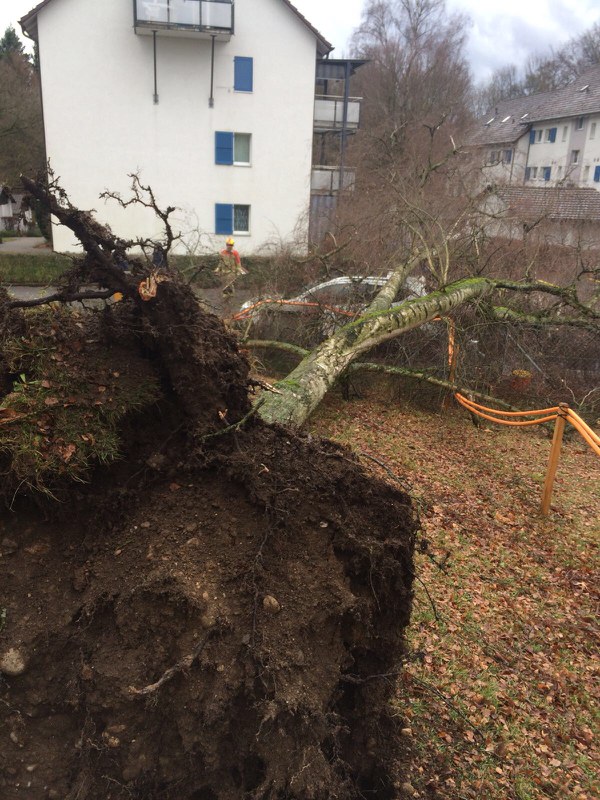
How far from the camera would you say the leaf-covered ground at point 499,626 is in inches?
136

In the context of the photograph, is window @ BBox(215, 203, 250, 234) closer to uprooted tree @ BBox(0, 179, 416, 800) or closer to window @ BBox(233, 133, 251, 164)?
window @ BBox(233, 133, 251, 164)

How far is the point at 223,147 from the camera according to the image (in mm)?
22875

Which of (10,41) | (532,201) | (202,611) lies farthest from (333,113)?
(10,41)

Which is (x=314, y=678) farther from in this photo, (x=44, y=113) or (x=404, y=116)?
(x=404, y=116)

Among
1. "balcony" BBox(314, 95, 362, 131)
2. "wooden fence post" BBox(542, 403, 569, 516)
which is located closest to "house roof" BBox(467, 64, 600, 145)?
"balcony" BBox(314, 95, 362, 131)

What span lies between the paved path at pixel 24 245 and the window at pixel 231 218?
23.1ft

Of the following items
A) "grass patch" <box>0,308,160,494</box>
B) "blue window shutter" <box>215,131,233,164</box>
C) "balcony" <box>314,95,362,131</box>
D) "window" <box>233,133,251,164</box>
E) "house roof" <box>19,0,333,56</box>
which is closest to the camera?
"grass patch" <box>0,308,160,494</box>

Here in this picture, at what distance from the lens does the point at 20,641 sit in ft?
8.13

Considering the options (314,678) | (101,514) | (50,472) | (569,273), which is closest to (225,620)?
(314,678)

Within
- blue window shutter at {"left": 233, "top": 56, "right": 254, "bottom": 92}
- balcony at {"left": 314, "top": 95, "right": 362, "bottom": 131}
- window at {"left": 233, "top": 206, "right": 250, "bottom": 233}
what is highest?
blue window shutter at {"left": 233, "top": 56, "right": 254, "bottom": 92}

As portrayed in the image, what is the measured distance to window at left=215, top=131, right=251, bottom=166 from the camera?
22.8 m

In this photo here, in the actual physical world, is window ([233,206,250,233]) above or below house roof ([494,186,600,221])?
below

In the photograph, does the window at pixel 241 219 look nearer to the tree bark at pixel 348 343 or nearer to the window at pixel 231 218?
the window at pixel 231 218

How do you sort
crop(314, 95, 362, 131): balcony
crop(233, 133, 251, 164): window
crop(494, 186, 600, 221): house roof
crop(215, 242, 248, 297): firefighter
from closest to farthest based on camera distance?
crop(215, 242, 248, 297): firefighter < crop(494, 186, 600, 221): house roof < crop(233, 133, 251, 164): window < crop(314, 95, 362, 131): balcony
